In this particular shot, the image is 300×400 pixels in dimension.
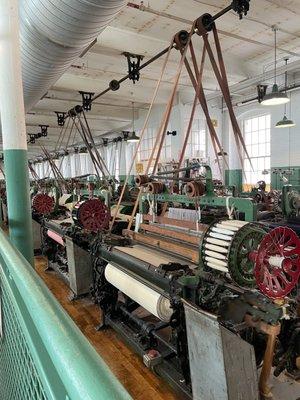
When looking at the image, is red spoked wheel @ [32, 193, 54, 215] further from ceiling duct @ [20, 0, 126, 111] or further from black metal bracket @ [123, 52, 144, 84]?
ceiling duct @ [20, 0, 126, 111]

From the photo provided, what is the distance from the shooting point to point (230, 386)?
61.2 inches

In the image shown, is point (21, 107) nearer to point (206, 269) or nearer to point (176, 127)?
point (206, 269)

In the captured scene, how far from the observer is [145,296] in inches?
84.7

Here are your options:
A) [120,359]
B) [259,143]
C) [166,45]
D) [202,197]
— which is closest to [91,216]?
[202,197]

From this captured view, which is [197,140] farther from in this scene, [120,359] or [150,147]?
[120,359]

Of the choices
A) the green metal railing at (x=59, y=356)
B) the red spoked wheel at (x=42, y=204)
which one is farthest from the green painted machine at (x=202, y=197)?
the red spoked wheel at (x=42, y=204)

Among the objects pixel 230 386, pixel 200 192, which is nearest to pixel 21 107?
pixel 200 192

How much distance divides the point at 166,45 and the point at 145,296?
492cm

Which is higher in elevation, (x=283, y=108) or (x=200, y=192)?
(x=283, y=108)

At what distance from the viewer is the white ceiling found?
194 inches

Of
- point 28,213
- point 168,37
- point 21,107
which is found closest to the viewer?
point 21,107

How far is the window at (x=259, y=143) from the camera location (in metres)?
10.2

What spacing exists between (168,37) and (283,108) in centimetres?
534

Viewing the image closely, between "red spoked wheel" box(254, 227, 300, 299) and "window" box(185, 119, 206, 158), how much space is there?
8969 mm
